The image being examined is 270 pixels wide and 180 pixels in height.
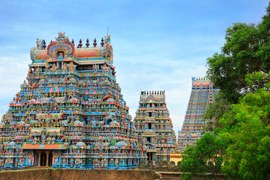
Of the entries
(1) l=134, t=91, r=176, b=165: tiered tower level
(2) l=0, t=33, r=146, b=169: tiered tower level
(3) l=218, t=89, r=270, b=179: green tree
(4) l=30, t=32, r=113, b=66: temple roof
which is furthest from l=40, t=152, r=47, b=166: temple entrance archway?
(3) l=218, t=89, r=270, b=179: green tree

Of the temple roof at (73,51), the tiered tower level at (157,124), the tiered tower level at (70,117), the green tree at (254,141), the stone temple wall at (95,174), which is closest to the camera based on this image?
the green tree at (254,141)

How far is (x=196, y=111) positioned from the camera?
75.3 meters

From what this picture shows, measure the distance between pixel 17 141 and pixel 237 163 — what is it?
3564 centimetres

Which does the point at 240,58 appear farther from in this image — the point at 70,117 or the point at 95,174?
the point at 70,117

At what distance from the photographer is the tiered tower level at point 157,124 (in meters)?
60.3

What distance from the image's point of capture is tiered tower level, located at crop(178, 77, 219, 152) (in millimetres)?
70625

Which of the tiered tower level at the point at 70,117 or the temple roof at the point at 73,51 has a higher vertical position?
the temple roof at the point at 73,51

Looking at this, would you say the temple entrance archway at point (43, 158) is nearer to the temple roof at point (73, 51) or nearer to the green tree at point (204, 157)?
the temple roof at point (73, 51)

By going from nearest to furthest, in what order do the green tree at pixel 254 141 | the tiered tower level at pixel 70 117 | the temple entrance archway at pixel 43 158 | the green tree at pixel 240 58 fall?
the green tree at pixel 254 141 < the green tree at pixel 240 58 < the tiered tower level at pixel 70 117 < the temple entrance archway at pixel 43 158

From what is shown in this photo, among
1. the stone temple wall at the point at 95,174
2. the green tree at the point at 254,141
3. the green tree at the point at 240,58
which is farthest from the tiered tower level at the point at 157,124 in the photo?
the green tree at the point at 254,141

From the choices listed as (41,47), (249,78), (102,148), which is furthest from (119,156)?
(249,78)

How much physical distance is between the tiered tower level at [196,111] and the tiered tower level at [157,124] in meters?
8.45

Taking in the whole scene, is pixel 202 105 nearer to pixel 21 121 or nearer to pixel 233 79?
pixel 21 121

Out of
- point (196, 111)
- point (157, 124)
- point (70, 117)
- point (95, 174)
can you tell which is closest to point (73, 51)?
point (70, 117)
